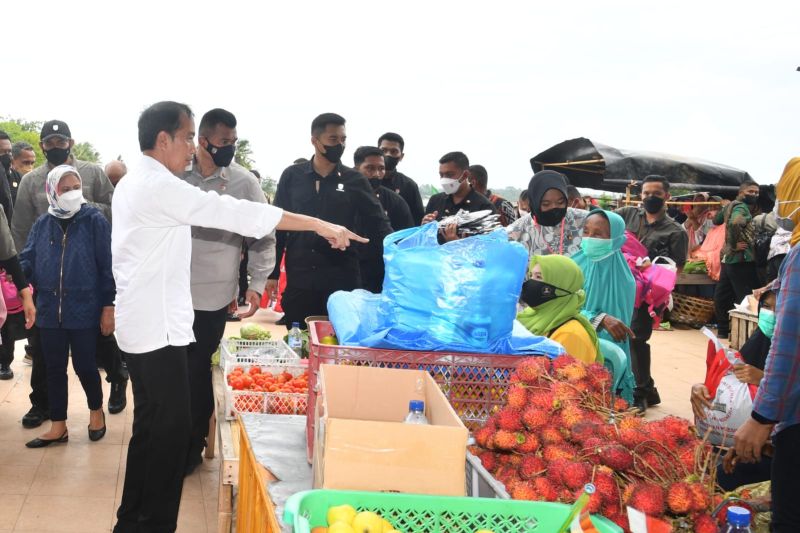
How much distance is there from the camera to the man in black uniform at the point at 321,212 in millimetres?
4688

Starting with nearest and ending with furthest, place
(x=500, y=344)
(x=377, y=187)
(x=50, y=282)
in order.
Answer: (x=500, y=344), (x=50, y=282), (x=377, y=187)

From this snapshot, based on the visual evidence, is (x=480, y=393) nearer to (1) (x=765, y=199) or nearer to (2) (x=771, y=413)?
(2) (x=771, y=413)

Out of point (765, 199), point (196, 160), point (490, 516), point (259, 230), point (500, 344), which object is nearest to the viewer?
point (490, 516)

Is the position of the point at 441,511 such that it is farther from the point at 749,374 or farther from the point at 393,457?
the point at 749,374

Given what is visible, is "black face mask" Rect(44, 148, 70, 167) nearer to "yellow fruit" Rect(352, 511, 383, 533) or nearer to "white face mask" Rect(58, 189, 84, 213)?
"white face mask" Rect(58, 189, 84, 213)

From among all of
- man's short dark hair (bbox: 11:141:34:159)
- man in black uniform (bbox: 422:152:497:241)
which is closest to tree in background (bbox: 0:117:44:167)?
man's short dark hair (bbox: 11:141:34:159)

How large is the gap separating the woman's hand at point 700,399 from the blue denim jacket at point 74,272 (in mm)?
3267

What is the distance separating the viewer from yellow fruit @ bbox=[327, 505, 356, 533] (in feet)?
5.25

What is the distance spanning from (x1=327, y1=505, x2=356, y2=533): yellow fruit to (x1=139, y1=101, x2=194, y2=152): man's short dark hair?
1870 millimetres

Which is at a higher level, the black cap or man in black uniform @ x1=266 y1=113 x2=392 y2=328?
the black cap

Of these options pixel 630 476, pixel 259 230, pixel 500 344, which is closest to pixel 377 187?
pixel 259 230

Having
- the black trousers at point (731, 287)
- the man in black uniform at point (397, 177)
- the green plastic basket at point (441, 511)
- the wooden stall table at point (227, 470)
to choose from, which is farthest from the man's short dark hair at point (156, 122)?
the black trousers at point (731, 287)

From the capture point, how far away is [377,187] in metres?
6.02

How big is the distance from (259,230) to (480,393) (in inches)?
39.4
